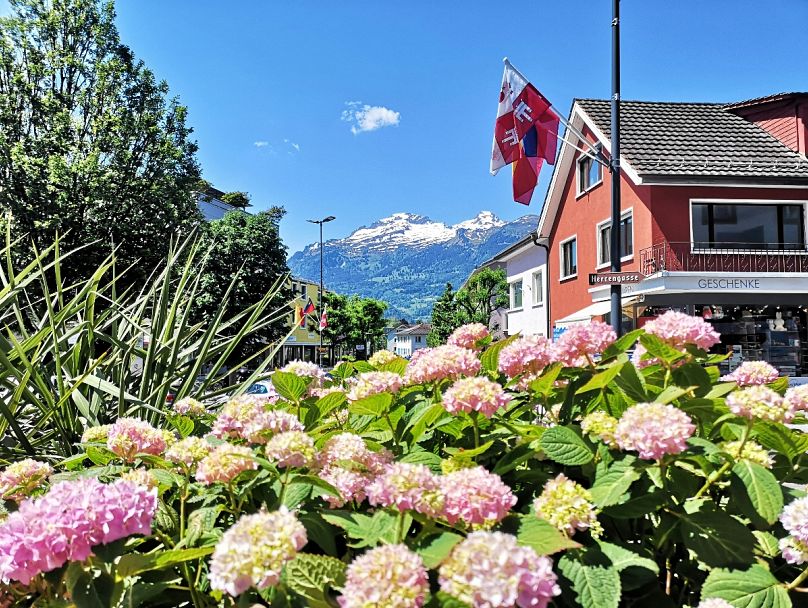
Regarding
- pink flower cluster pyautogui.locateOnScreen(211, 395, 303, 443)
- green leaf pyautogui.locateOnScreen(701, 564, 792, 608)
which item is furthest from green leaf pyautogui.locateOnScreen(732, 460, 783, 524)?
pink flower cluster pyautogui.locateOnScreen(211, 395, 303, 443)

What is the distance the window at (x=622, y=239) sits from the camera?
15488mm

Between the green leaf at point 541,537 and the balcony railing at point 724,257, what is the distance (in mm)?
14462

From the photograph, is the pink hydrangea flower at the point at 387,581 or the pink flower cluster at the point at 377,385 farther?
the pink flower cluster at the point at 377,385

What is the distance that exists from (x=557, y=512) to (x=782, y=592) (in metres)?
0.37

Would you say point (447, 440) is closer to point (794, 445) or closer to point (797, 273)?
point (794, 445)

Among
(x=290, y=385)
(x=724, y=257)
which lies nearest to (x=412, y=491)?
(x=290, y=385)

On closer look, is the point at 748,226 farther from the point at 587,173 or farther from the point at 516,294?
the point at 516,294

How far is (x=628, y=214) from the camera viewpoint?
611 inches

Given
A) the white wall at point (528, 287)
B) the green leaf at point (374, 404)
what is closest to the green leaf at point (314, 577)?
the green leaf at point (374, 404)

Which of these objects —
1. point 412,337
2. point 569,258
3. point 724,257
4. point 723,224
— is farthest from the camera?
point 412,337

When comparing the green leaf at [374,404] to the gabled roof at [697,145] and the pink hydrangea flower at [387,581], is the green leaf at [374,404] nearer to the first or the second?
the pink hydrangea flower at [387,581]

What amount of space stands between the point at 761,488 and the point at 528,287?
74.3 ft

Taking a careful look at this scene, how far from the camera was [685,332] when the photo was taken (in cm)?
126

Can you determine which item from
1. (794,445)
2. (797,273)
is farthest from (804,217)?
(794,445)
